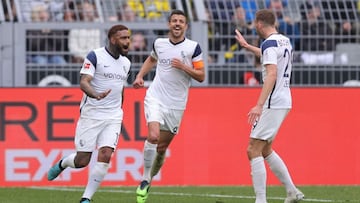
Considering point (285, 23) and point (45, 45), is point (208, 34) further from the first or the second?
point (45, 45)

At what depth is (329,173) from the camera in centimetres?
1816

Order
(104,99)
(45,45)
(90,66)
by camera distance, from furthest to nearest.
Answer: (45,45)
(104,99)
(90,66)

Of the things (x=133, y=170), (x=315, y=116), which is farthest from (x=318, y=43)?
(x=133, y=170)

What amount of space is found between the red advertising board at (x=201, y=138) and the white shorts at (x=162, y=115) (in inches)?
129

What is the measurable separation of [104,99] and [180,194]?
2434 millimetres

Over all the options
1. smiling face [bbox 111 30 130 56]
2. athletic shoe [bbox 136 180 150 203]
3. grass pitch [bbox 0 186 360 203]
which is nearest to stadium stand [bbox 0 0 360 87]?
grass pitch [bbox 0 186 360 203]

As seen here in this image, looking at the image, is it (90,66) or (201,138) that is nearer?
(90,66)

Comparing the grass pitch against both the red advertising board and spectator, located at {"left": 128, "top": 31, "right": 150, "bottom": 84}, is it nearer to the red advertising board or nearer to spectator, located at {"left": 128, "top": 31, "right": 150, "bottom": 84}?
the red advertising board

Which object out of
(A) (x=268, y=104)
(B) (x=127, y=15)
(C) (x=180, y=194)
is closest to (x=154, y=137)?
(C) (x=180, y=194)

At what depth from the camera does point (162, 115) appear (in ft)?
47.5

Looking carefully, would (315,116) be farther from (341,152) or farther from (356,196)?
(356,196)

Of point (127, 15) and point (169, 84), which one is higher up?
point (127, 15)

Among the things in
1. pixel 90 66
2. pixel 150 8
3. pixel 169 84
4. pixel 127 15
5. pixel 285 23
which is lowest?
pixel 169 84

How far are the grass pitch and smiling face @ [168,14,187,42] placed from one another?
1832mm
